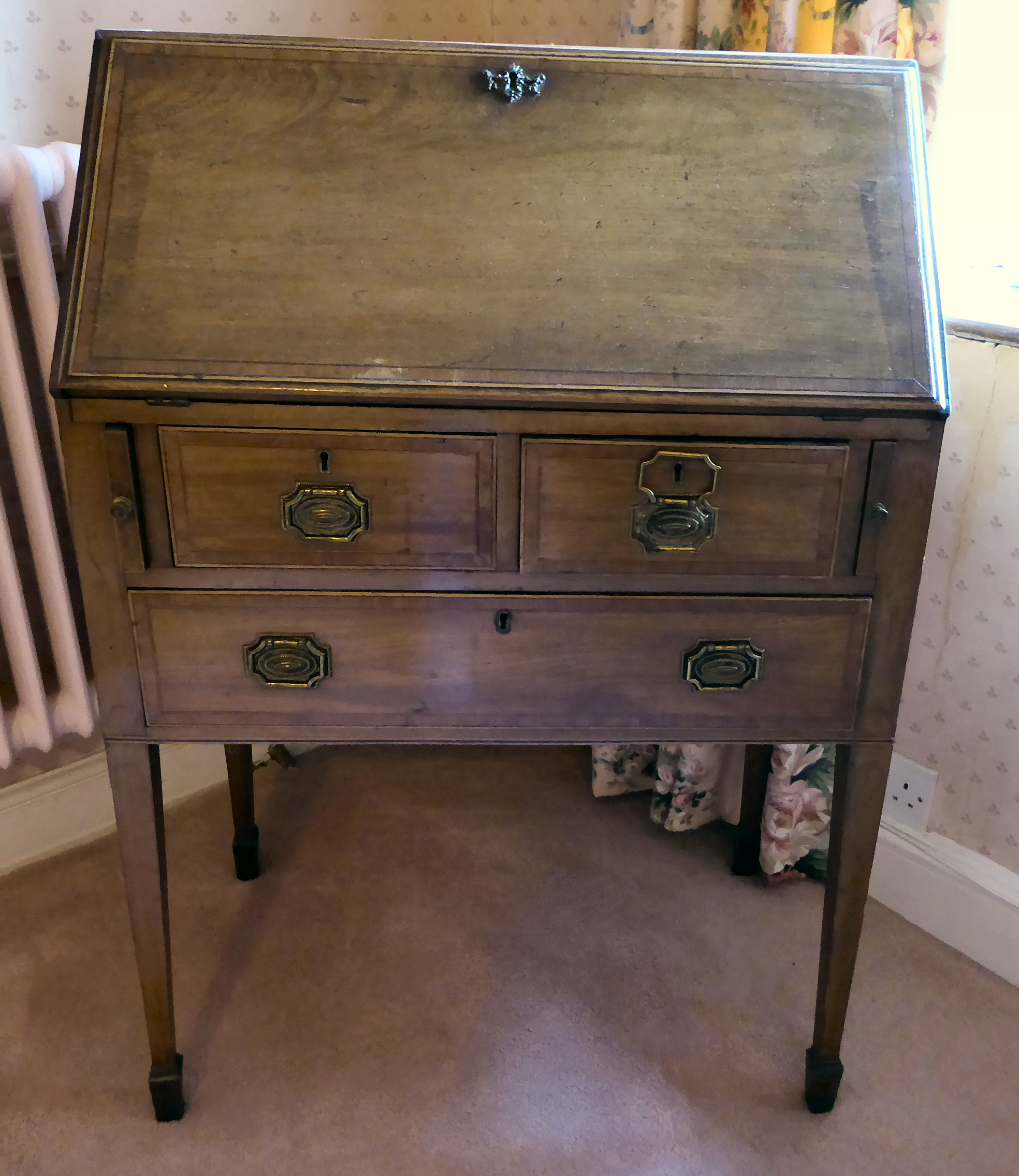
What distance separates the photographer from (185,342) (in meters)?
0.90

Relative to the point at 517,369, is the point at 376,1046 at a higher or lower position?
lower

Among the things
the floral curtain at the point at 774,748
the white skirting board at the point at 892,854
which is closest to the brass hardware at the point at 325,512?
the floral curtain at the point at 774,748

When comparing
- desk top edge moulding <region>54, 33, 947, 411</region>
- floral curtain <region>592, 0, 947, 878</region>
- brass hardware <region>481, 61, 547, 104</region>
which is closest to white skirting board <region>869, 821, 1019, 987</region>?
floral curtain <region>592, 0, 947, 878</region>

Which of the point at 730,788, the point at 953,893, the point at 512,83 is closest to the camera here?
the point at 512,83

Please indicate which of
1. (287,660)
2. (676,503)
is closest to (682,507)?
(676,503)

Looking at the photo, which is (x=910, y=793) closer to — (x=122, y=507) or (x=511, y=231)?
(x=511, y=231)

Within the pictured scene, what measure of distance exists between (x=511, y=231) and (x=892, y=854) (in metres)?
1.14

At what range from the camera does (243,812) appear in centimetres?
154

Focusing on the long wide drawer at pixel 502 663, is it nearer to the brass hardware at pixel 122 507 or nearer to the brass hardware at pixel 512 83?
the brass hardware at pixel 122 507

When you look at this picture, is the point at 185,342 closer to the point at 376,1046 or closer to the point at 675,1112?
the point at 376,1046

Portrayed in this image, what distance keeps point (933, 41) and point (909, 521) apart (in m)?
0.75

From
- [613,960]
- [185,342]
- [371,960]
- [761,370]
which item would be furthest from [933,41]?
[371,960]

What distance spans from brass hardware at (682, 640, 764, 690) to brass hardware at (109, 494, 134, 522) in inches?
22.0

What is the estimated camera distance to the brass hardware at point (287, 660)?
98 cm
